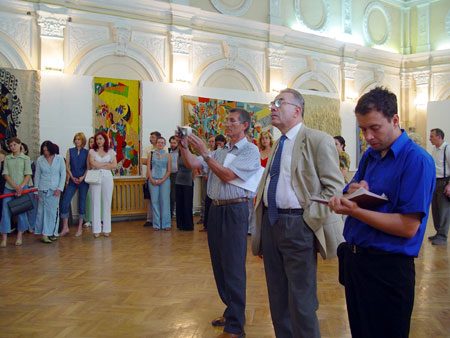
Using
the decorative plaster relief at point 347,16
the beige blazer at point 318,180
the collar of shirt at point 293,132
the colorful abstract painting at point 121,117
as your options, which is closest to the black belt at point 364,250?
the beige blazer at point 318,180

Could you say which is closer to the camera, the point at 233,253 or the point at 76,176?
the point at 233,253

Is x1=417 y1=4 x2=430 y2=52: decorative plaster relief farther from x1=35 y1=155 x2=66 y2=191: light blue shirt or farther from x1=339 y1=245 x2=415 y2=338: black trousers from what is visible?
x1=339 y1=245 x2=415 y2=338: black trousers

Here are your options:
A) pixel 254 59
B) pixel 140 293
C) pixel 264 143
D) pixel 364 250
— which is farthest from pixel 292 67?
pixel 364 250

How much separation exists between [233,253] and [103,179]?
4513mm

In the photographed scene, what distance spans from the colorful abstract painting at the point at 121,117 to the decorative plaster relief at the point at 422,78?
10.1m

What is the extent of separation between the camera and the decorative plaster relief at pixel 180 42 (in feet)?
31.6

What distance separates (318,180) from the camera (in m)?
2.47

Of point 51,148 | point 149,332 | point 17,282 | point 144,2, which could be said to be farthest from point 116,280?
point 144,2

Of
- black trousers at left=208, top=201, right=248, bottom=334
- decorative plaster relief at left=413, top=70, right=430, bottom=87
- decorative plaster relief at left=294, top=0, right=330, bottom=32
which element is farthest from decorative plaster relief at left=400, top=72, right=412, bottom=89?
black trousers at left=208, top=201, right=248, bottom=334

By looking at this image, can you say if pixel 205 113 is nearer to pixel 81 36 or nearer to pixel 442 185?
pixel 81 36

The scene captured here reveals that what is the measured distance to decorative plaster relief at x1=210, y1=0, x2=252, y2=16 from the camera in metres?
10.4

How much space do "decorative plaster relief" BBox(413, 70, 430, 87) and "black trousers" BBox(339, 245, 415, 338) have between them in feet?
46.9

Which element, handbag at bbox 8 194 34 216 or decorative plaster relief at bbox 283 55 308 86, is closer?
handbag at bbox 8 194 34 216

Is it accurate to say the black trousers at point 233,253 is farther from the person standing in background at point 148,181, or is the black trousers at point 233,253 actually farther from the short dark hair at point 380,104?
the person standing in background at point 148,181
